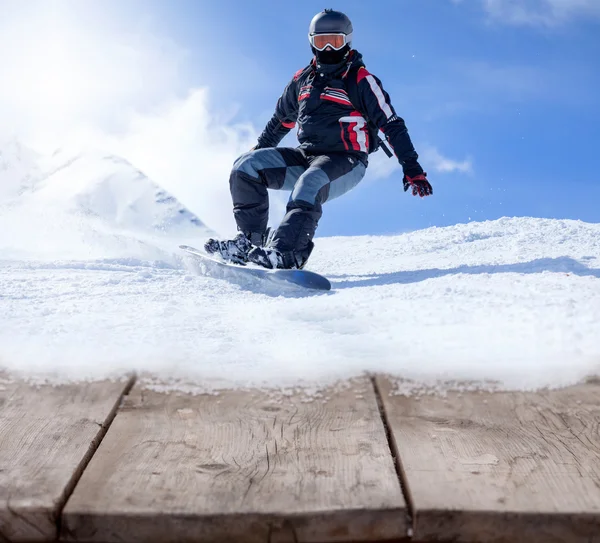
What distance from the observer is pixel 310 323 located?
7.36ft

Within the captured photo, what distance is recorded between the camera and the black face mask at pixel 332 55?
153 inches

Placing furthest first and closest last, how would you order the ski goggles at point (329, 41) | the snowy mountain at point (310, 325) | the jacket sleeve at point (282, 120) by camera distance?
the jacket sleeve at point (282, 120)
the ski goggles at point (329, 41)
the snowy mountain at point (310, 325)

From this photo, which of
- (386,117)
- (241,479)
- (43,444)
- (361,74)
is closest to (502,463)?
(241,479)

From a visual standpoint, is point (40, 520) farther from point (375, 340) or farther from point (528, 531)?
point (375, 340)

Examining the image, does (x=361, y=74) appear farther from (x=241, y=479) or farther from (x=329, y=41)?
(x=241, y=479)

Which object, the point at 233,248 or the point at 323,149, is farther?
the point at 323,149

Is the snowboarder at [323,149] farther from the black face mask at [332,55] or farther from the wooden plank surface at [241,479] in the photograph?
the wooden plank surface at [241,479]

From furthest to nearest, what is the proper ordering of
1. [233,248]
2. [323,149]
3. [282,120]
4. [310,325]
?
[282,120], [323,149], [233,248], [310,325]

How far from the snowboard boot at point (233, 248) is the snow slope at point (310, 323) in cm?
16

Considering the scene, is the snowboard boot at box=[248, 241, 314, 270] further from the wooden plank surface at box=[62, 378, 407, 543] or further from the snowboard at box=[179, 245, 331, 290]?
the wooden plank surface at box=[62, 378, 407, 543]

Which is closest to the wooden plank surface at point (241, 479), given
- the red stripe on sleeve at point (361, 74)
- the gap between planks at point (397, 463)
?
the gap between planks at point (397, 463)

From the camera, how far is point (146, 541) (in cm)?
105

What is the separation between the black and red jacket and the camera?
3887 mm

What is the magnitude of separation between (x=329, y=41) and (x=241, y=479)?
3271mm
